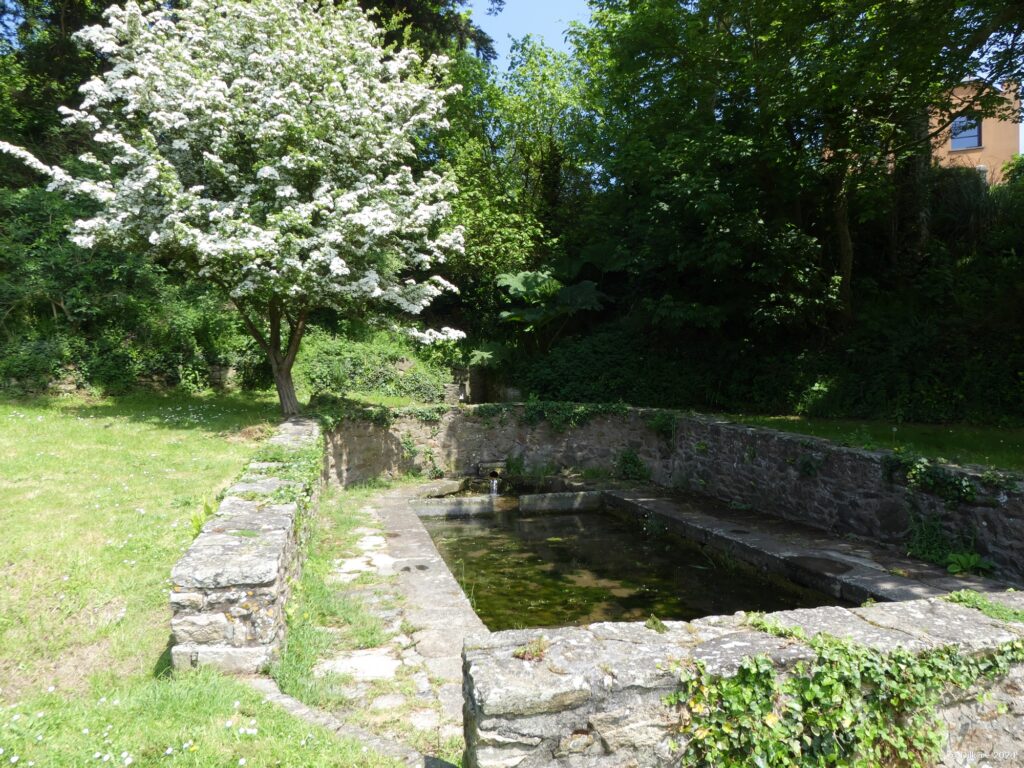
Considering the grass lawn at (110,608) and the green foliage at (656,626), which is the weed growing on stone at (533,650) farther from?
the grass lawn at (110,608)

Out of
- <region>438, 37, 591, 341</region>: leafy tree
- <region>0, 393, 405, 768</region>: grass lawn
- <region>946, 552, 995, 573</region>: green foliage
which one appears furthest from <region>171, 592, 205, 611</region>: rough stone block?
<region>438, 37, 591, 341</region>: leafy tree

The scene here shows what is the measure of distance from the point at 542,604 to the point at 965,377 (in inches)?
348

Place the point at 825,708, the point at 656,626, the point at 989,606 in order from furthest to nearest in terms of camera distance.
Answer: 1. the point at 989,606
2. the point at 656,626
3. the point at 825,708

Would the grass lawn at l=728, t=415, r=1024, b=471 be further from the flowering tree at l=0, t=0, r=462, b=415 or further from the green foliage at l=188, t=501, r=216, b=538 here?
the green foliage at l=188, t=501, r=216, b=538

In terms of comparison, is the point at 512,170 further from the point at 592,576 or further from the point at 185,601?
the point at 185,601

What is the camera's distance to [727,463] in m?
9.54

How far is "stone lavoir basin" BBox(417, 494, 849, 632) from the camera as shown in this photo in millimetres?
5840

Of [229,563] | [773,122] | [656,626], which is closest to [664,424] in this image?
[773,122]

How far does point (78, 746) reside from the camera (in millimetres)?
2602

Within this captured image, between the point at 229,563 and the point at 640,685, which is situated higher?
the point at 229,563

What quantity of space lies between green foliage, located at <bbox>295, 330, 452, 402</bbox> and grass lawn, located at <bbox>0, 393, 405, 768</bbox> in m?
4.73

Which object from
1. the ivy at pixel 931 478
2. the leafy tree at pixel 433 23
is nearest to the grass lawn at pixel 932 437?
the ivy at pixel 931 478

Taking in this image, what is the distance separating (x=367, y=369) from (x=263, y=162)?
6294 millimetres

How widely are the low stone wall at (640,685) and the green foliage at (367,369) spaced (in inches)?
478
